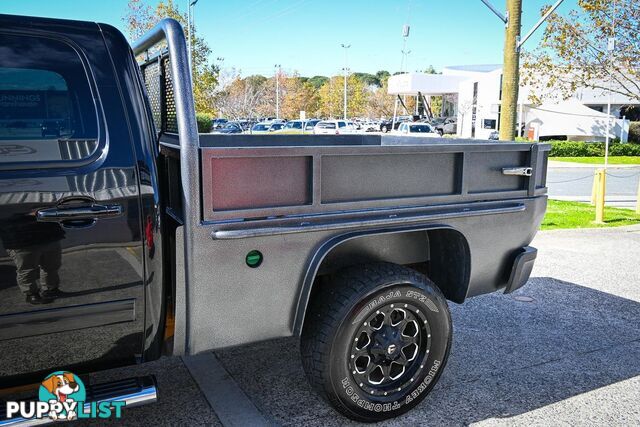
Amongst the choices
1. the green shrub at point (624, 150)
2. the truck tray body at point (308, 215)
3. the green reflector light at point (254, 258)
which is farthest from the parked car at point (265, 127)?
the green reflector light at point (254, 258)

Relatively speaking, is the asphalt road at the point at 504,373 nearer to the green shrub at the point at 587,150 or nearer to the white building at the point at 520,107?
the white building at the point at 520,107

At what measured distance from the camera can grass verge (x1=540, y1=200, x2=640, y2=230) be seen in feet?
30.8

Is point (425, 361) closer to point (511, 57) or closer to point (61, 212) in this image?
point (61, 212)

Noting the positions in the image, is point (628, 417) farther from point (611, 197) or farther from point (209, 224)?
point (611, 197)

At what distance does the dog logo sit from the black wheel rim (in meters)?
1.36

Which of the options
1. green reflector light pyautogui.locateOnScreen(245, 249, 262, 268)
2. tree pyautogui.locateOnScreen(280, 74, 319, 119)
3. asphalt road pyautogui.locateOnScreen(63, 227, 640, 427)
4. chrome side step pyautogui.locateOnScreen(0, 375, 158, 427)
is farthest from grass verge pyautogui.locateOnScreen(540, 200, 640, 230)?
tree pyautogui.locateOnScreen(280, 74, 319, 119)

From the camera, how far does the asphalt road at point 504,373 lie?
3.27 metres

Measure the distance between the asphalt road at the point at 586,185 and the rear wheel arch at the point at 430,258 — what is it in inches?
415

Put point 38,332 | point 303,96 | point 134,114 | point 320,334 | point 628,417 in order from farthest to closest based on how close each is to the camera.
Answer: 1. point 303,96
2. point 628,417
3. point 320,334
4. point 134,114
5. point 38,332

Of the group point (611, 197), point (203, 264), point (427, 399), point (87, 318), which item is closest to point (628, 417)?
point (427, 399)

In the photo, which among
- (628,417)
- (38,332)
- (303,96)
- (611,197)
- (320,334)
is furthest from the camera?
(303,96)

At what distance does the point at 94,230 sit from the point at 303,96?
A: 83.6 m

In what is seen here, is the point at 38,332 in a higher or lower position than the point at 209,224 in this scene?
lower

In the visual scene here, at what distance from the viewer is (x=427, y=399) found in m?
3.46
